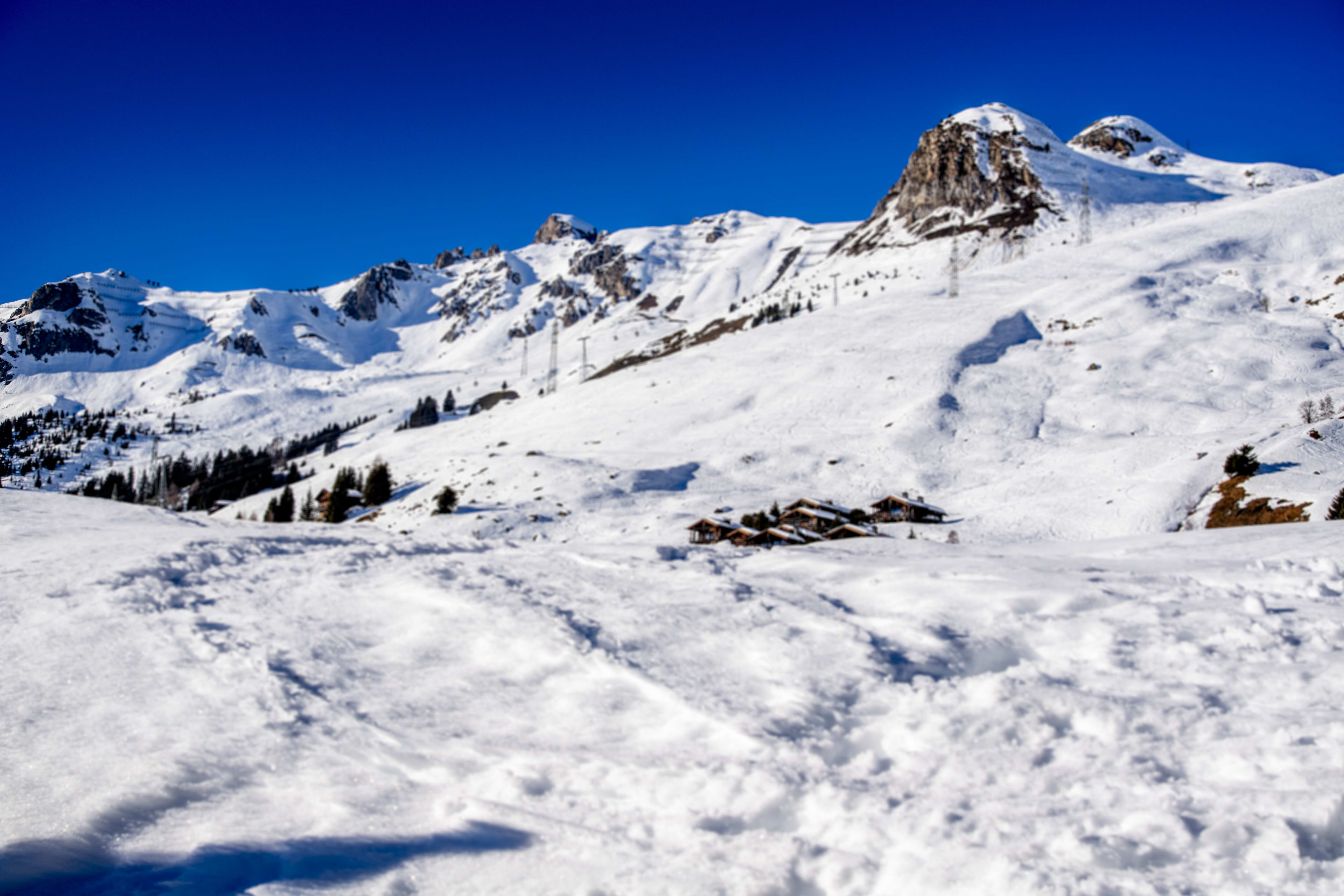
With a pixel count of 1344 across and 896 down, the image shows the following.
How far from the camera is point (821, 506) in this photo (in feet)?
142

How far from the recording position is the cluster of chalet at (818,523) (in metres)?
39.0

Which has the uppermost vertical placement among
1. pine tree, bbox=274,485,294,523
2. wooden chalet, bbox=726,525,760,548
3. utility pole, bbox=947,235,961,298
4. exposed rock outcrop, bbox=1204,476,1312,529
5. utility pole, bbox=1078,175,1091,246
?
utility pole, bbox=1078,175,1091,246

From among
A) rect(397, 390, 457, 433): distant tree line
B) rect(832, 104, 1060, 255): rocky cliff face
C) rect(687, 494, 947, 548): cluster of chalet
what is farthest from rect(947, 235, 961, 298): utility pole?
rect(397, 390, 457, 433): distant tree line

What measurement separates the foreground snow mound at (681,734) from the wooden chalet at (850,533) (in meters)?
26.8

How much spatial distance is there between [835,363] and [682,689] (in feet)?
236

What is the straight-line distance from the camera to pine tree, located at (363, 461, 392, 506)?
2368 inches

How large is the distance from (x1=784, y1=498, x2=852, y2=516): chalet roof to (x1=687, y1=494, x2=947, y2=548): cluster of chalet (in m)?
0.04

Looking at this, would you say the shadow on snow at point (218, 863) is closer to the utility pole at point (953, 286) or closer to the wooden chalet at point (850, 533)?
the wooden chalet at point (850, 533)

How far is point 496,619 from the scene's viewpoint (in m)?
9.87

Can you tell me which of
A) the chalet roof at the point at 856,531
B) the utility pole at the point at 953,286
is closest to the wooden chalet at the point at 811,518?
the chalet roof at the point at 856,531

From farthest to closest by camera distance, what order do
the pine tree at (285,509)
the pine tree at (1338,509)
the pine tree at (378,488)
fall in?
the pine tree at (285,509)
the pine tree at (378,488)
the pine tree at (1338,509)

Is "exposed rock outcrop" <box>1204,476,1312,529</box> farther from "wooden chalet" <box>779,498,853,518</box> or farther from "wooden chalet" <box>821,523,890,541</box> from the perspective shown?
"wooden chalet" <box>779,498,853,518</box>

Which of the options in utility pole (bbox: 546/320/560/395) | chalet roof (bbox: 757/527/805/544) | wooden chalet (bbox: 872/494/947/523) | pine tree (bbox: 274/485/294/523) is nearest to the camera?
chalet roof (bbox: 757/527/805/544)

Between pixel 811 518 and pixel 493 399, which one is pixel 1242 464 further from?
pixel 493 399
